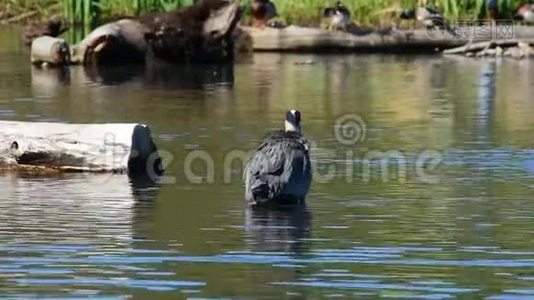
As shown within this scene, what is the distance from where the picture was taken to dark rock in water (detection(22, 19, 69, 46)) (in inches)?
1113

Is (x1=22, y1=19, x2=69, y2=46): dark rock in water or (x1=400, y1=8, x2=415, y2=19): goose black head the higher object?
(x1=400, y1=8, x2=415, y2=19): goose black head

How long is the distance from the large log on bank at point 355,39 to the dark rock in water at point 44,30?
3.65 m

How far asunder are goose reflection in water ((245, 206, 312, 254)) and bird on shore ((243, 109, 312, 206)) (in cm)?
10

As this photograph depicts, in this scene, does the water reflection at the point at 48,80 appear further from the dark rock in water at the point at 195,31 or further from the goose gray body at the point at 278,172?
the goose gray body at the point at 278,172

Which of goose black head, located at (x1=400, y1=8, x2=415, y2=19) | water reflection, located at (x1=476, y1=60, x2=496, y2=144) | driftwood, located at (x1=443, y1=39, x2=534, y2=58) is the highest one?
goose black head, located at (x1=400, y1=8, x2=415, y2=19)

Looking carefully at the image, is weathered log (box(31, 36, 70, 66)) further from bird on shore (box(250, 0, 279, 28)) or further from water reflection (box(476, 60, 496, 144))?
water reflection (box(476, 60, 496, 144))

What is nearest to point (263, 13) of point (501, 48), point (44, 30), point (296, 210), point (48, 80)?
point (44, 30)

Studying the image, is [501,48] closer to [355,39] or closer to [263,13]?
[355,39]

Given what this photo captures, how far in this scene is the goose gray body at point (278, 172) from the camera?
435 inches

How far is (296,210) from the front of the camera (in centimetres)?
1120

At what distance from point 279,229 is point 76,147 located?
3.13m

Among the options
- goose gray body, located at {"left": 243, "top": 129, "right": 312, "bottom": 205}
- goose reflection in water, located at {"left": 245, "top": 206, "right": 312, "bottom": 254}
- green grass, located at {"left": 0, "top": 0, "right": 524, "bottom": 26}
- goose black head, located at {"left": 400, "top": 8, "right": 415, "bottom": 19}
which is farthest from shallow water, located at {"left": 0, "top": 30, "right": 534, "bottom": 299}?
goose black head, located at {"left": 400, "top": 8, "right": 415, "bottom": 19}

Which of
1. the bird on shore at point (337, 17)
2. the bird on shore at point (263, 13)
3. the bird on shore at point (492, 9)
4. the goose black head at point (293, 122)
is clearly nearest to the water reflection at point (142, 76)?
the bird on shore at point (263, 13)

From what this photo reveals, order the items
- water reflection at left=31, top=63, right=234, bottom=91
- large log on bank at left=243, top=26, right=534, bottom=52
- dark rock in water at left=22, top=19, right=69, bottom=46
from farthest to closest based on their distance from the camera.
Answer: large log on bank at left=243, top=26, right=534, bottom=52 < dark rock in water at left=22, top=19, right=69, bottom=46 < water reflection at left=31, top=63, right=234, bottom=91
